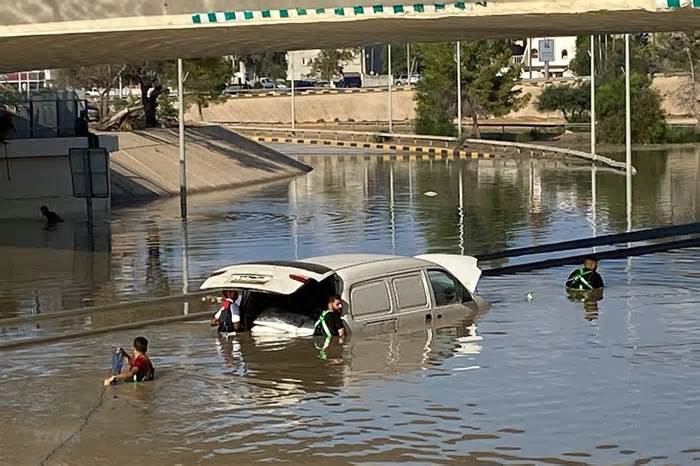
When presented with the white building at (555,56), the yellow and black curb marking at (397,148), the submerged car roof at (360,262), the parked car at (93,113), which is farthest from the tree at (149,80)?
the white building at (555,56)

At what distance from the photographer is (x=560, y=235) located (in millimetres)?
36406

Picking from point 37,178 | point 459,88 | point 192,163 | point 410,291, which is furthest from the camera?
point 459,88

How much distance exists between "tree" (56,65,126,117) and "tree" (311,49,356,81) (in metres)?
95.4

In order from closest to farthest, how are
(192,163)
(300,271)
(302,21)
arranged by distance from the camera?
(302,21), (300,271), (192,163)

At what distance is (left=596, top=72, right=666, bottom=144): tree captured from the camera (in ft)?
292

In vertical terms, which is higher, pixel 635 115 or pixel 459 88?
pixel 459 88

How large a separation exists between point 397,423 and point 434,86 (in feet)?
281

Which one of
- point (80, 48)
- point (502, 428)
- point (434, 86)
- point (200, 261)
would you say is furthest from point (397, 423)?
point (434, 86)

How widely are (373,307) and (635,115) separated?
→ 71.0m

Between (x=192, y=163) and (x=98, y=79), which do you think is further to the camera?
(x=98, y=79)

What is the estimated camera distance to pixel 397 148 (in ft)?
291

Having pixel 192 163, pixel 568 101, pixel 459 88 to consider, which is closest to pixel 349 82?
pixel 568 101

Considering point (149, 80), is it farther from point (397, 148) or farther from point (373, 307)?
point (373, 307)

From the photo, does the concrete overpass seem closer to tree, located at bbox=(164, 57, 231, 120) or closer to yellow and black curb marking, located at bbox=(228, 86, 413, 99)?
tree, located at bbox=(164, 57, 231, 120)
